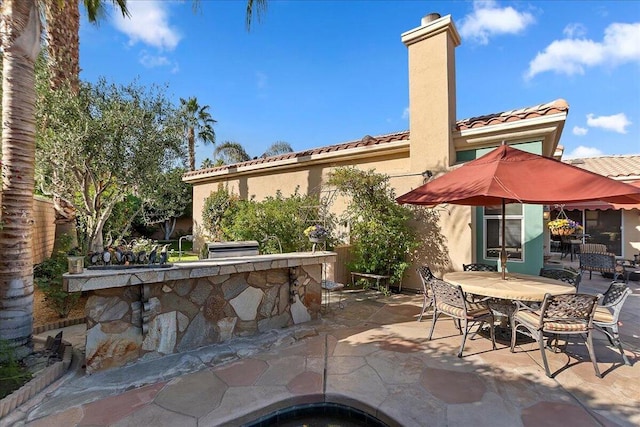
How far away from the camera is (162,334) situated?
4.95 meters

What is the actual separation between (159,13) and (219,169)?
28.7 ft

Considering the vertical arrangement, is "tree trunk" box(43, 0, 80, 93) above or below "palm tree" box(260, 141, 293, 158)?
below

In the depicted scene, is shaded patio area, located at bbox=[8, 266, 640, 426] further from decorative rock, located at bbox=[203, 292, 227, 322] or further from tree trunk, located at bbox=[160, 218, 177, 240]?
tree trunk, located at bbox=[160, 218, 177, 240]

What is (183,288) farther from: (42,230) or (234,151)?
(234,151)

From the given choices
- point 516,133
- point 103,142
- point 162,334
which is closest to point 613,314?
point 516,133

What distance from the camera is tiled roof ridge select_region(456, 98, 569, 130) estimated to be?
742cm

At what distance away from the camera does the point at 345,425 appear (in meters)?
3.62

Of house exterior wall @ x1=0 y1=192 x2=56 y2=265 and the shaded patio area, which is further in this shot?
house exterior wall @ x1=0 y1=192 x2=56 y2=265

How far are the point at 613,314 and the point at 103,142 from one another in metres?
10.6

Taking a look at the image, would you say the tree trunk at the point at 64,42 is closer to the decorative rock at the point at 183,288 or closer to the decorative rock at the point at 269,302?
the decorative rock at the point at 183,288

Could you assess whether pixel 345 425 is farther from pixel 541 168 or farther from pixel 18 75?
pixel 18 75

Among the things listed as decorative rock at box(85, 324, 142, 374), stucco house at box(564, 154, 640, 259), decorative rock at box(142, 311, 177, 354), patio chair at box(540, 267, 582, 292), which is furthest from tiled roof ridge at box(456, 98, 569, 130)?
decorative rock at box(85, 324, 142, 374)

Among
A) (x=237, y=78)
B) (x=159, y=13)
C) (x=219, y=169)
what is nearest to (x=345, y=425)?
(x=159, y=13)

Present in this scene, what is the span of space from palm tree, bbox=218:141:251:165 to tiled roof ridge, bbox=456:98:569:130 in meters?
22.8
